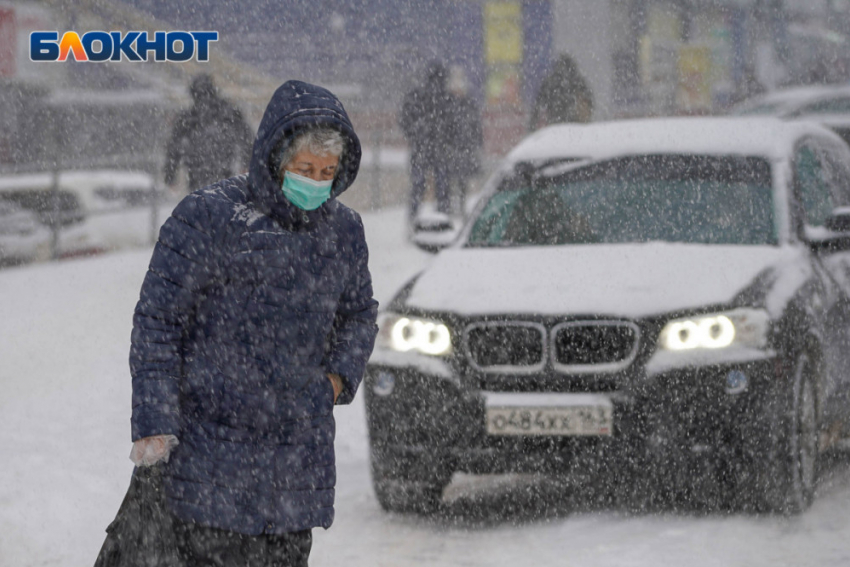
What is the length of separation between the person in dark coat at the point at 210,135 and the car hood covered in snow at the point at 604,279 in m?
5.74

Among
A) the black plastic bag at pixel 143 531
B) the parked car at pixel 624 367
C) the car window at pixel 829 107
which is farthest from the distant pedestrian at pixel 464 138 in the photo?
the black plastic bag at pixel 143 531

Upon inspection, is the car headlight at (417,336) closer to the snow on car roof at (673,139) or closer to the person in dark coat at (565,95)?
the snow on car roof at (673,139)

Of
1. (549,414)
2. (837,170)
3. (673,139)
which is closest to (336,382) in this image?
(549,414)

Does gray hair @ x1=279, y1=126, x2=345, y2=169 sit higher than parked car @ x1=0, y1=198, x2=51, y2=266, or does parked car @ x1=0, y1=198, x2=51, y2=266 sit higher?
gray hair @ x1=279, y1=126, x2=345, y2=169

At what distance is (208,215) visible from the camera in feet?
11.3

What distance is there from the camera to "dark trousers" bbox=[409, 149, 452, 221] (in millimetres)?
16875

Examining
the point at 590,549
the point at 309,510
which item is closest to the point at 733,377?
the point at 590,549

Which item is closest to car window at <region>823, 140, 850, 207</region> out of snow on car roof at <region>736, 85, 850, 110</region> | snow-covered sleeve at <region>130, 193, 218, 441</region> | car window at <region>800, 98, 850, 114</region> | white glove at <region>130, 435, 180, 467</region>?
snow-covered sleeve at <region>130, 193, 218, 441</region>

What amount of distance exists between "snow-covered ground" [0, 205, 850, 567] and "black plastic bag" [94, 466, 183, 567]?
198 centimetres

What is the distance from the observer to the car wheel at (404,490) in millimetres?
5828

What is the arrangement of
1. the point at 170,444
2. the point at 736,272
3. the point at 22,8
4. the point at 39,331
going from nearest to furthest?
the point at 170,444 < the point at 736,272 < the point at 39,331 < the point at 22,8

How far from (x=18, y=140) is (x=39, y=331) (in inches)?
701

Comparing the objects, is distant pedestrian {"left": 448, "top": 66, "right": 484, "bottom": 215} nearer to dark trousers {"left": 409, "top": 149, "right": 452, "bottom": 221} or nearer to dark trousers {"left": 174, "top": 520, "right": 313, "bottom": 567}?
dark trousers {"left": 409, "top": 149, "right": 452, "bottom": 221}

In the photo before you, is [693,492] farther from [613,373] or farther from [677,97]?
[677,97]
